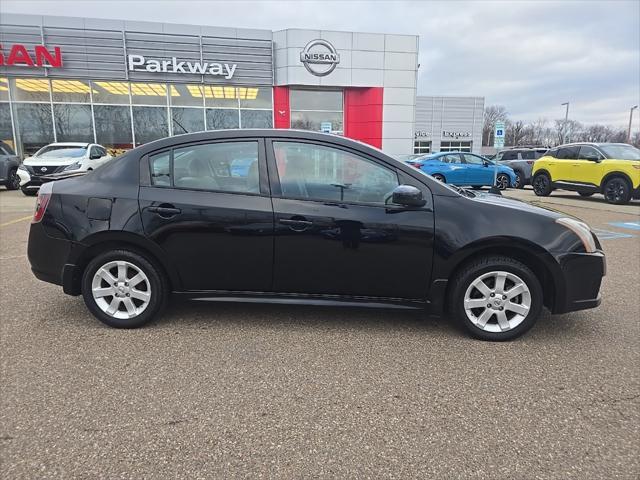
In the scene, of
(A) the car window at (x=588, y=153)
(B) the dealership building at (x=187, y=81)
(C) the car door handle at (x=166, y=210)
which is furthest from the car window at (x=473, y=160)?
(C) the car door handle at (x=166, y=210)

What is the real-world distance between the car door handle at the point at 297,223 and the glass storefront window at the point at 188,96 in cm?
1981

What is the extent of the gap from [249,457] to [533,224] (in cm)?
257

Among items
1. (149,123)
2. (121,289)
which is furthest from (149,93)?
(121,289)

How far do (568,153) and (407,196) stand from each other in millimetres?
13517

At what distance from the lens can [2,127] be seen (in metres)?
19.9

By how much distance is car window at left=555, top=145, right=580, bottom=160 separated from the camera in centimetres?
1409

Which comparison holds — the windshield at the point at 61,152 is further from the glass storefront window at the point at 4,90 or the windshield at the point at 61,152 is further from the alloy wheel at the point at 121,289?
the alloy wheel at the point at 121,289

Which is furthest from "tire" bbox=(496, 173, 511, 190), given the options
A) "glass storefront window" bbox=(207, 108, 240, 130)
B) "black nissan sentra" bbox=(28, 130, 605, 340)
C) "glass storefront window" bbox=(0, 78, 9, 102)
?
"glass storefront window" bbox=(0, 78, 9, 102)

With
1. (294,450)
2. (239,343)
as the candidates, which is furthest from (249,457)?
(239,343)

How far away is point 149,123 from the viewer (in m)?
20.9

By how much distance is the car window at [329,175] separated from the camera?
3.42m

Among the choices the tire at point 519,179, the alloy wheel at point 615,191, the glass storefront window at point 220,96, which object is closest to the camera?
the alloy wheel at point 615,191

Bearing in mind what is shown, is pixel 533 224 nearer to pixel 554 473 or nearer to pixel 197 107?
pixel 554 473

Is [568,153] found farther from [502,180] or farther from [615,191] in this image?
[502,180]
